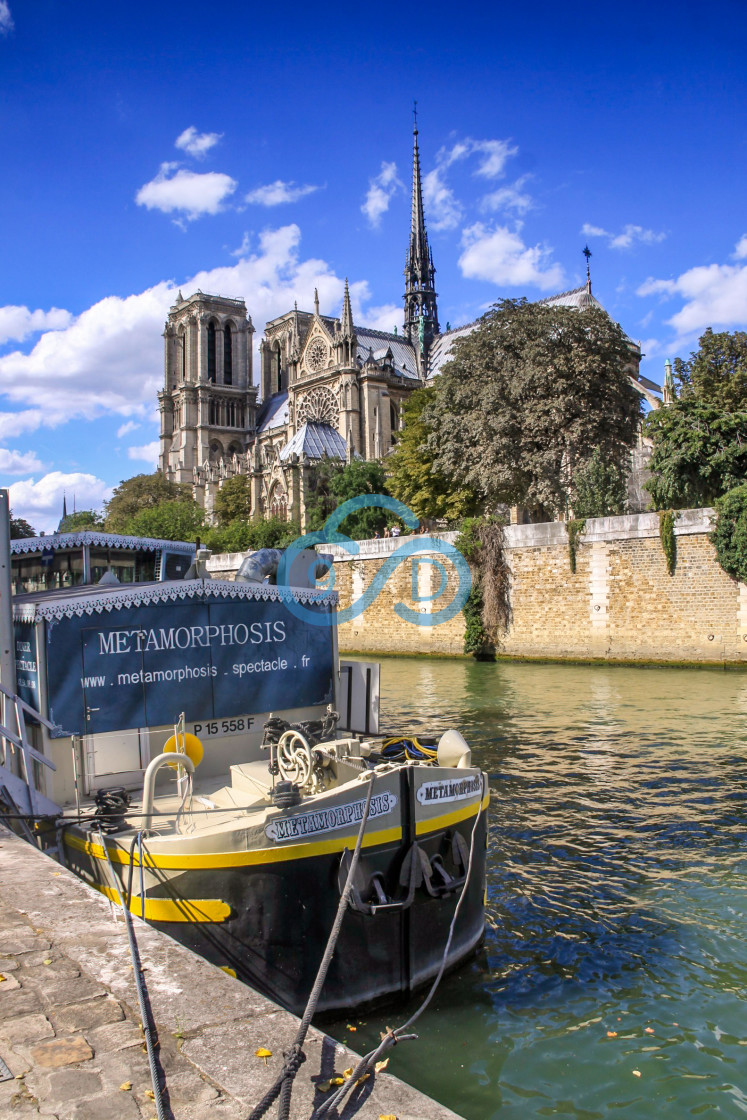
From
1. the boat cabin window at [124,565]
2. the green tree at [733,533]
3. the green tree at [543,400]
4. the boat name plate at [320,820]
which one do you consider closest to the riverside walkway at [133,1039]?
the boat name plate at [320,820]

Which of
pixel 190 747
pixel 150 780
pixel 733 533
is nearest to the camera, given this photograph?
pixel 150 780

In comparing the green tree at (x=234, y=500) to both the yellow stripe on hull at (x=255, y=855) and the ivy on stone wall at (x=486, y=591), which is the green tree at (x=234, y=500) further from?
the yellow stripe on hull at (x=255, y=855)

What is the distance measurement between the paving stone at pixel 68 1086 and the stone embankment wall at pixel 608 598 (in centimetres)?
2231

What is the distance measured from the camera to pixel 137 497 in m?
68.6

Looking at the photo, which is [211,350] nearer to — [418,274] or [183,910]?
[418,274]

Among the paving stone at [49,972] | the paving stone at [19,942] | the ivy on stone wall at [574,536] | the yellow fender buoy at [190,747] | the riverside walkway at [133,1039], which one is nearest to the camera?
the riverside walkway at [133,1039]

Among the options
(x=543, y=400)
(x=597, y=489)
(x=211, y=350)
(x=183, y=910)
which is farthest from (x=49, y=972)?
(x=211, y=350)

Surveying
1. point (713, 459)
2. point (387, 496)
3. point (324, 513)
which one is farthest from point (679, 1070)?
point (324, 513)

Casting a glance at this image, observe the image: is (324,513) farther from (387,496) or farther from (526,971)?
(526,971)

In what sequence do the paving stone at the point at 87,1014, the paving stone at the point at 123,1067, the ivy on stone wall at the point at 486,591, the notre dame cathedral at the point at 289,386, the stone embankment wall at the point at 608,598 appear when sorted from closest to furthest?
the paving stone at the point at 123,1067 < the paving stone at the point at 87,1014 < the stone embankment wall at the point at 608,598 < the ivy on stone wall at the point at 486,591 < the notre dame cathedral at the point at 289,386

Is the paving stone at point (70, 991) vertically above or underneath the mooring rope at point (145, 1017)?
underneath

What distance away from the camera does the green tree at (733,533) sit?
75.9 ft

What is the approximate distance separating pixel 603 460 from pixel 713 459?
4.04 m

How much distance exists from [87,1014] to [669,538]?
2323cm
